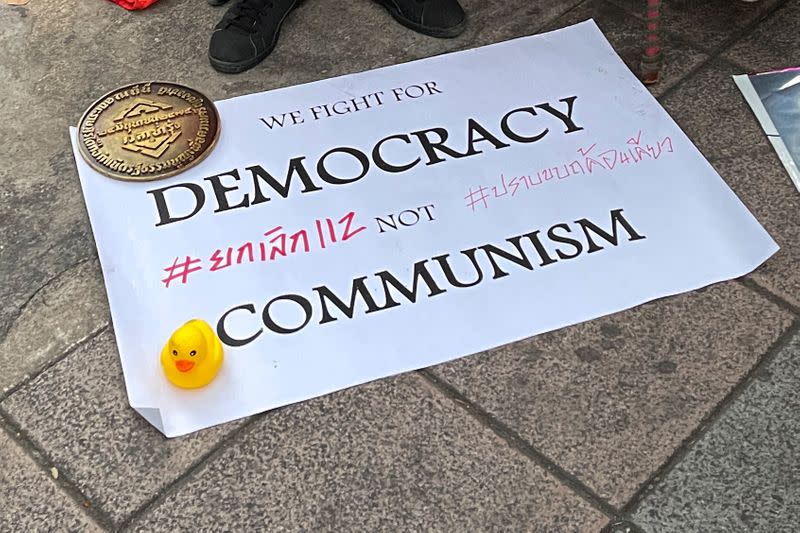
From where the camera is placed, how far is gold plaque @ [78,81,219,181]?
4.52ft

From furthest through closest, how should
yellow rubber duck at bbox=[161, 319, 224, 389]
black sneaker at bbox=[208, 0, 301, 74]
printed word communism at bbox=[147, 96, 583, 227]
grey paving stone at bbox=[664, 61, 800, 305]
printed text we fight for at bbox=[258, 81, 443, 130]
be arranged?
1. black sneaker at bbox=[208, 0, 301, 74]
2. printed text we fight for at bbox=[258, 81, 443, 130]
3. printed word communism at bbox=[147, 96, 583, 227]
4. grey paving stone at bbox=[664, 61, 800, 305]
5. yellow rubber duck at bbox=[161, 319, 224, 389]

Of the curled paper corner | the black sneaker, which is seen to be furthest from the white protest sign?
the black sneaker

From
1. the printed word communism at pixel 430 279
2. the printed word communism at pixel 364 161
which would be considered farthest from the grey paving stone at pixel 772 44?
the printed word communism at pixel 430 279

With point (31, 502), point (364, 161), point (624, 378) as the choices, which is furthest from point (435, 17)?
point (31, 502)

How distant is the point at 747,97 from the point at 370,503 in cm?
93

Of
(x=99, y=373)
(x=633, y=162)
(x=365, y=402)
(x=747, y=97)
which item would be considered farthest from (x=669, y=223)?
(x=99, y=373)

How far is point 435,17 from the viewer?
1624 millimetres

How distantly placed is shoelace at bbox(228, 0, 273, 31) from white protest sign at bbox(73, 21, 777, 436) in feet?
0.63

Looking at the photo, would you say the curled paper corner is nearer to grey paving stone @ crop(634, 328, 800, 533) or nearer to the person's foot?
grey paving stone @ crop(634, 328, 800, 533)

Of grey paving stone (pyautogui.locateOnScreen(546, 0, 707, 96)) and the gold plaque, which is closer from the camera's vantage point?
the gold plaque

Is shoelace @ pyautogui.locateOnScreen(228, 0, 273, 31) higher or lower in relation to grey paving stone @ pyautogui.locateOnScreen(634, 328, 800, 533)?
higher

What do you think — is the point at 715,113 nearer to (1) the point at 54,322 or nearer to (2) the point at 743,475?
(2) the point at 743,475

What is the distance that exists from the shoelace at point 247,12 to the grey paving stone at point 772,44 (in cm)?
84

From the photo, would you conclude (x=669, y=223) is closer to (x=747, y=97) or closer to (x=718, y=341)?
(x=718, y=341)
